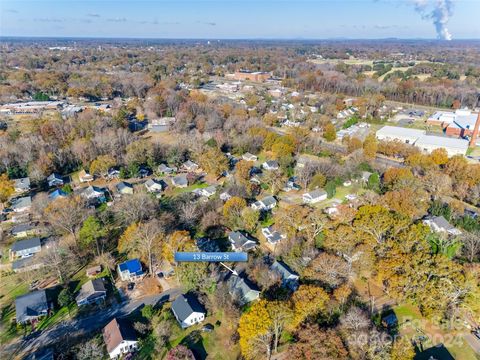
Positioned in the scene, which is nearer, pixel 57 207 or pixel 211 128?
pixel 57 207

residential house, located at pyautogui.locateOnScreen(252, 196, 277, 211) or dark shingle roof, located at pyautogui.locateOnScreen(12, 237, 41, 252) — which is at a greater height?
residential house, located at pyautogui.locateOnScreen(252, 196, 277, 211)

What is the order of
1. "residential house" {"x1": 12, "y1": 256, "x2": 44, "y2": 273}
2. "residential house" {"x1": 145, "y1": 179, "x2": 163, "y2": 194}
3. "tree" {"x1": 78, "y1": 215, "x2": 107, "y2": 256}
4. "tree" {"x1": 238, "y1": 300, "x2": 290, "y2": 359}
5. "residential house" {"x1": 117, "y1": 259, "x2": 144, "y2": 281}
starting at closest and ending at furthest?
"tree" {"x1": 238, "y1": 300, "x2": 290, "y2": 359} → "residential house" {"x1": 117, "y1": 259, "x2": 144, "y2": 281} → "residential house" {"x1": 12, "y1": 256, "x2": 44, "y2": 273} → "tree" {"x1": 78, "y1": 215, "x2": 107, "y2": 256} → "residential house" {"x1": 145, "y1": 179, "x2": 163, "y2": 194}

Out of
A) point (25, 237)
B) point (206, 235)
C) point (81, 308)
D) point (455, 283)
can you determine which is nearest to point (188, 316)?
point (81, 308)

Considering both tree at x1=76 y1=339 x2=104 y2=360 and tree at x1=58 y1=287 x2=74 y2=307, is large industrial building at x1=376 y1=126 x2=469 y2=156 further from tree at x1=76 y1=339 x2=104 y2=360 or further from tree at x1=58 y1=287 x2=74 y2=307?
tree at x1=76 y1=339 x2=104 y2=360

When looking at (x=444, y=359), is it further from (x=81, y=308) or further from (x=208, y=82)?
(x=208, y=82)

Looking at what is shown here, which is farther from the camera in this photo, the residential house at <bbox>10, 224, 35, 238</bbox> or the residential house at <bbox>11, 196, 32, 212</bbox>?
the residential house at <bbox>11, 196, 32, 212</bbox>

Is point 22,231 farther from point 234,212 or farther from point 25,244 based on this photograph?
point 234,212

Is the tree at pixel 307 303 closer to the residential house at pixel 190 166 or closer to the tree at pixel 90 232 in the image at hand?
the tree at pixel 90 232

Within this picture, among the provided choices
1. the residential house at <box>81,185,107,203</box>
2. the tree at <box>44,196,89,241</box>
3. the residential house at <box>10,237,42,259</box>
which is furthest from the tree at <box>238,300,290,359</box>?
the residential house at <box>81,185,107,203</box>
